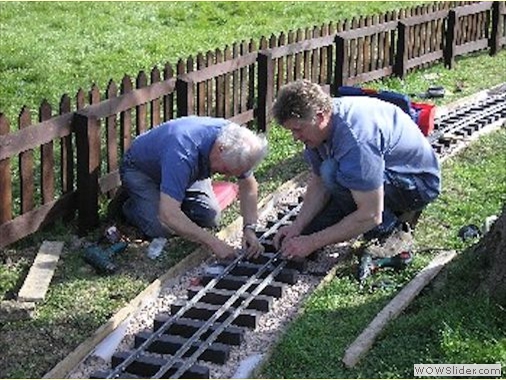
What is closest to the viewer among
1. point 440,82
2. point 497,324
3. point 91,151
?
point 497,324

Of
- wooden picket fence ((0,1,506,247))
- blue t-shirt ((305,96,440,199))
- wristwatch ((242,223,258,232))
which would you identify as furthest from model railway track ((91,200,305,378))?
wooden picket fence ((0,1,506,247))

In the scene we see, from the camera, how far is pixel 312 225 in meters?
8.10

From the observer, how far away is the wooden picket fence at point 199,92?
27.0 ft

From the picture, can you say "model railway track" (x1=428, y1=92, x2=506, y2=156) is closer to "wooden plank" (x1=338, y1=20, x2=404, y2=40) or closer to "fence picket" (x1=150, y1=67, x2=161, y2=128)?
"wooden plank" (x1=338, y1=20, x2=404, y2=40)

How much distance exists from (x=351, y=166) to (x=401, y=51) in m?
8.43

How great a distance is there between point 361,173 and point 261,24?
38.2 ft

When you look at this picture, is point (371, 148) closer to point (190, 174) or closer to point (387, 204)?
point (387, 204)

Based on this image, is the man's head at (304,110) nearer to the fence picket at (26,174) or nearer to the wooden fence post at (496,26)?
the fence picket at (26,174)

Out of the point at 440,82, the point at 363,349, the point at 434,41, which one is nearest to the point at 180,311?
the point at 363,349

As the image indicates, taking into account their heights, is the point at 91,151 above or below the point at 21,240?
above

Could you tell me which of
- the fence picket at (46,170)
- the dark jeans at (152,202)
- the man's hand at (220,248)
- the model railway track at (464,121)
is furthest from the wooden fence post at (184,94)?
the man's hand at (220,248)

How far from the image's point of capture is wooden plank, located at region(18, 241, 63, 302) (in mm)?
7164

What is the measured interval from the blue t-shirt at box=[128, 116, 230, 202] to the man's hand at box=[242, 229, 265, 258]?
590 millimetres

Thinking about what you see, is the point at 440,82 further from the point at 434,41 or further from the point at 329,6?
the point at 329,6
